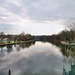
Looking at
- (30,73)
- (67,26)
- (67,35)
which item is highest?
(67,26)

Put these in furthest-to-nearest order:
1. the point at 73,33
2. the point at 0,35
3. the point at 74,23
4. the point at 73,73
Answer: the point at 0,35, the point at 74,23, the point at 73,33, the point at 73,73

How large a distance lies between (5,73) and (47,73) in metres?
4.13

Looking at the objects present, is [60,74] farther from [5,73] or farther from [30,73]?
[5,73]

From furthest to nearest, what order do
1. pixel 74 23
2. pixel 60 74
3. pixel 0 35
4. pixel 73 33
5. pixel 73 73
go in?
pixel 0 35 → pixel 74 23 → pixel 73 33 → pixel 60 74 → pixel 73 73

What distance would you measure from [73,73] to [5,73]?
6.27 meters

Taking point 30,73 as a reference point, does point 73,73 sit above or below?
above

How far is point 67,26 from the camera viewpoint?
5012 cm

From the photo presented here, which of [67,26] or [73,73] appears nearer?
[73,73]

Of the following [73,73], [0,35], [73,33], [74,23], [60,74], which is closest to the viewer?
[73,73]

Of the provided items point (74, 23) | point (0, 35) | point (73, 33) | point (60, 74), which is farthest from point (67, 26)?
point (60, 74)

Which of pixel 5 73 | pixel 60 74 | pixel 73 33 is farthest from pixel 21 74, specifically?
pixel 73 33

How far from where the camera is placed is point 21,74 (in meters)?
8.26

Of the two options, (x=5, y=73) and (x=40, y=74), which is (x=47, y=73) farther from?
(x=5, y=73)

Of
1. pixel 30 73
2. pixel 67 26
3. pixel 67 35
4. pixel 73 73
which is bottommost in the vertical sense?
pixel 30 73
